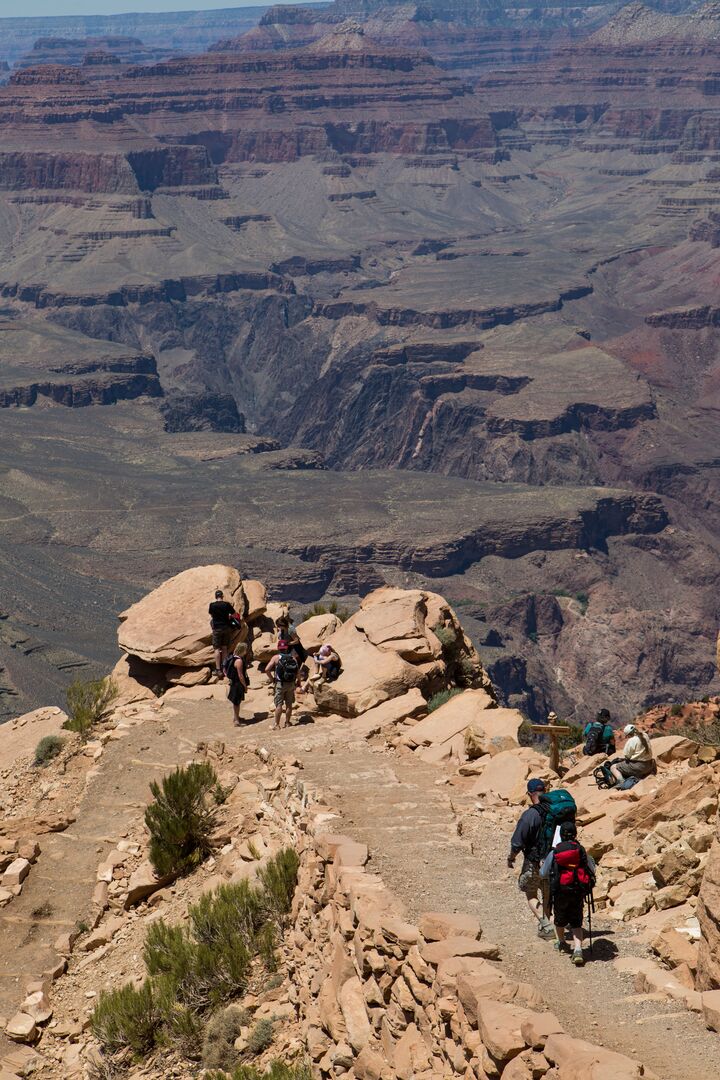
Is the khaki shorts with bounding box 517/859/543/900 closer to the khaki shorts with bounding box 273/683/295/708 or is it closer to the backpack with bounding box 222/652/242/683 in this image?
the khaki shorts with bounding box 273/683/295/708

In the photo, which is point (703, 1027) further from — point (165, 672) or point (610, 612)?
point (610, 612)

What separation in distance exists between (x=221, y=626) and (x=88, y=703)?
3.36 metres

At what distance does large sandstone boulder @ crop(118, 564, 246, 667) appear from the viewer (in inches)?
1549

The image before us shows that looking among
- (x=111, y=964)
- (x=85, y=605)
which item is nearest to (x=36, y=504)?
(x=85, y=605)

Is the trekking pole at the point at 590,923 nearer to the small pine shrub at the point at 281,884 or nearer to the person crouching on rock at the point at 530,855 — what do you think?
the person crouching on rock at the point at 530,855

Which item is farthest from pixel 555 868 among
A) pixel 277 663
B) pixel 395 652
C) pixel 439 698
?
pixel 395 652

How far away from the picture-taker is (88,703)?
120 feet

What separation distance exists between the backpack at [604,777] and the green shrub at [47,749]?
42.5 feet

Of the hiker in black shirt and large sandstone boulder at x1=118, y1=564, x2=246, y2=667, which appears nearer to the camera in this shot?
the hiker in black shirt

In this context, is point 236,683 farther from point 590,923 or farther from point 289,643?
point 590,923

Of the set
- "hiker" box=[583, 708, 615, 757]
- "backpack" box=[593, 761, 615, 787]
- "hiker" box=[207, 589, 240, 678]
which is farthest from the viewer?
"hiker" box=[207, 589, 240, 678]

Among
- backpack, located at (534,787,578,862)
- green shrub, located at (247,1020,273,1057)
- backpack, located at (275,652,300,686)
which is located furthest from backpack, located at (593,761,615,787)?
backpack, located at (275,652,300,686)

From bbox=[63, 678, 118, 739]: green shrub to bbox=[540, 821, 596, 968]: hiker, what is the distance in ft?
57.2

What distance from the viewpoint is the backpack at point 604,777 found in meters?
25.4
